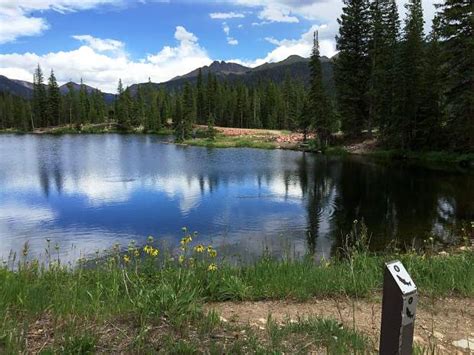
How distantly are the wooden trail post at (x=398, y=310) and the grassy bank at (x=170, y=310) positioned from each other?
4.47 ft

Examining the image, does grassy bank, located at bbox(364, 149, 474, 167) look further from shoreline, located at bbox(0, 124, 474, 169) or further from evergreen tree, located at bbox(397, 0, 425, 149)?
evergreen tree, located at bbox(397, 0, 425, 149)

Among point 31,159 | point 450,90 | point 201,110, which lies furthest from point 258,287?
point 201,110

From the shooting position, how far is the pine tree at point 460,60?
32188mm

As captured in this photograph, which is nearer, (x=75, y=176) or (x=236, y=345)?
(x=236, y=345)

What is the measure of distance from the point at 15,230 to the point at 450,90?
3305 centimetres

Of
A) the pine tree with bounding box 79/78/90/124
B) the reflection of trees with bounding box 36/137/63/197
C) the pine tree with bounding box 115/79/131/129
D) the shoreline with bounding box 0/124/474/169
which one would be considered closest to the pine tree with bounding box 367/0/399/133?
the shoreline with bounding box 0/124/474/169

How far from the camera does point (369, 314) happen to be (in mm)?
5574

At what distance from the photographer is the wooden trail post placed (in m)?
2.58

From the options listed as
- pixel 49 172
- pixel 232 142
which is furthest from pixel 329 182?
pixel 232 142

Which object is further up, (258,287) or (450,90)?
(450,90)

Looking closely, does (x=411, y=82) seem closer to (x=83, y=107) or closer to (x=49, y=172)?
(x=49, y=172)

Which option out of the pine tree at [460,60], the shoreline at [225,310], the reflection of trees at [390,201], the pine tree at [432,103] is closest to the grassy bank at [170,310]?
the shoreline at [225,310]

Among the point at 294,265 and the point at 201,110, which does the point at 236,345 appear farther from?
the point at 201,110

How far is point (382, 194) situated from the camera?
2598 cm
